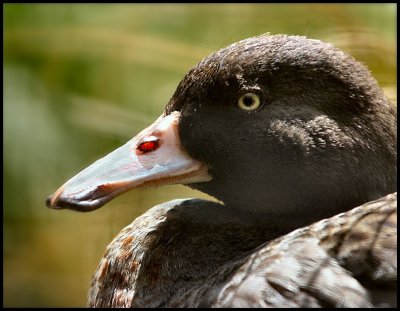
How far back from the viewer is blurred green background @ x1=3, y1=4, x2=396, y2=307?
3.86 m

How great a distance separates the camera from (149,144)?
259cm

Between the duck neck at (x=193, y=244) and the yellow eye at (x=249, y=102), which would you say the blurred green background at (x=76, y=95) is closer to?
the duck neck at (x=193, y=244)

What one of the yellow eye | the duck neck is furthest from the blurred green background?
the yellow eye

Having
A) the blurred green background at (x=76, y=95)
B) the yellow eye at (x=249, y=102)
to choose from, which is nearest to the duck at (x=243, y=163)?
the yellow eye at (x=249, y=102)

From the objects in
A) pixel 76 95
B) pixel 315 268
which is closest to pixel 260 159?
pixel 315 268

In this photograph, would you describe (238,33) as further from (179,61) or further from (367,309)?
(367,309)

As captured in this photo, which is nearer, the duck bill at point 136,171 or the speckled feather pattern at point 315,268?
the speckled feather pattern at point 315,268

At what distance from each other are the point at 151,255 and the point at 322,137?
55cm

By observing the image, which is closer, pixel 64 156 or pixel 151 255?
pixel 151 255

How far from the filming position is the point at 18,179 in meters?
4.14

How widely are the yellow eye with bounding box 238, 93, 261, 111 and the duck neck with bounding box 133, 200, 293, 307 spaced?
0.96 ft

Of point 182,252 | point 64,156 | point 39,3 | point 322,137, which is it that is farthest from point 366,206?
point 39,3

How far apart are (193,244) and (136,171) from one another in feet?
0.82

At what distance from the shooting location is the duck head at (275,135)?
2.55 metres
